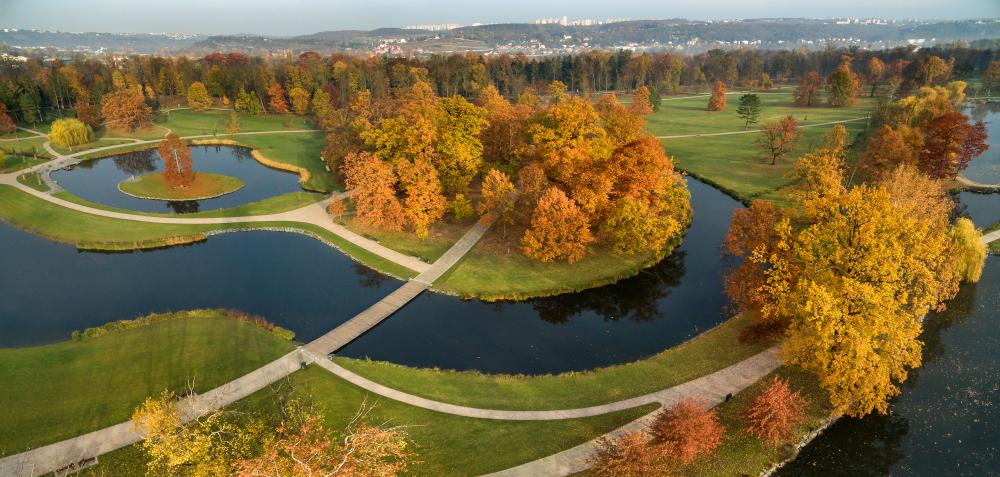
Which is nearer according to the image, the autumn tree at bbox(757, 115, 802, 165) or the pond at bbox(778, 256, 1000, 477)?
the pond at bbox(778, 256, 1000, 477)

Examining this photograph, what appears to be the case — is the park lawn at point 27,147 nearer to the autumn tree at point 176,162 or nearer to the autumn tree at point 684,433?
the autumn tree at point 176,162

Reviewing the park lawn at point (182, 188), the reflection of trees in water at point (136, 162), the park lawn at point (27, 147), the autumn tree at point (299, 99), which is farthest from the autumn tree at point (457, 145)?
the park lawn at point (27, 147)

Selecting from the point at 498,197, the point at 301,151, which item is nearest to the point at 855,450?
the point at 498,197

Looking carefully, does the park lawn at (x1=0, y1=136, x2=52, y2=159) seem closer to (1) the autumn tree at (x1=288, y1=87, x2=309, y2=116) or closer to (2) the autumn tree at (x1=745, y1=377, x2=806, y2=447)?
(1) the autumn tree at (x1=288, y1=87, x2=309, y2=116)

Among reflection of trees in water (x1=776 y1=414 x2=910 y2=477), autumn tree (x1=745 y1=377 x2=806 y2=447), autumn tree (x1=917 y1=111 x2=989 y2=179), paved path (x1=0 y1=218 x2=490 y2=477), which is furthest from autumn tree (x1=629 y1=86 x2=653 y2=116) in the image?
autumn tree (x1=745 y1=377 x2=806 y2=447)

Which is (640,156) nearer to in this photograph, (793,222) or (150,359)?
(793,222)

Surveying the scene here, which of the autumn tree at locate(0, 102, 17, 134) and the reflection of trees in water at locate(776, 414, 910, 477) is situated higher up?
the autumn tree at locate(0, 102, 17, 134)

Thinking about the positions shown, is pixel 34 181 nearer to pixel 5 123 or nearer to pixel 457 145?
pixel 5 123
